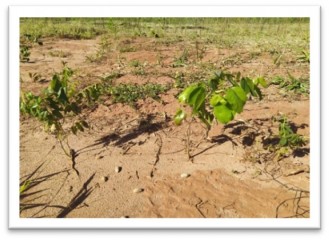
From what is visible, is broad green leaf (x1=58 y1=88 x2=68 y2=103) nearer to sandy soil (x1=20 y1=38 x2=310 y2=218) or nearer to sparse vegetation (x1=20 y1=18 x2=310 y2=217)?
sparse vegetation (x1=20 y1=18 x2=310 y2=217)

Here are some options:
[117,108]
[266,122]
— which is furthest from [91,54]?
[266,122]

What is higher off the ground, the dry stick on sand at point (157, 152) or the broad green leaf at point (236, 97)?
the broad green leaf at point (236, 97)

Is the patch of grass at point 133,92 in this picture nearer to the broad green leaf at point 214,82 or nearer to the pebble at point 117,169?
the pebble at point 117,169

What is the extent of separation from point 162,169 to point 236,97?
26.8 inches

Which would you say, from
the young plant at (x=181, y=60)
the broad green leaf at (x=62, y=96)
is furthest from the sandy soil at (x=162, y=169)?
the young plant at (x=181, y=60)

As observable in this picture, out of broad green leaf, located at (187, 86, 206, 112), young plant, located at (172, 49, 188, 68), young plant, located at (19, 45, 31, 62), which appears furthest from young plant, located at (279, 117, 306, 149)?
young plant, located at (19, 45, 31, 62)

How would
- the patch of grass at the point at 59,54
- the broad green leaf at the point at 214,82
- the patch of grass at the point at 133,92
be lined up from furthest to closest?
the patch of grass at the point at 59,54 → the patch of grass at the point at 133,92 → the broad green leaf at the point at 214,82

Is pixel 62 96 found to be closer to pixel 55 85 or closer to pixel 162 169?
pixel 55 85

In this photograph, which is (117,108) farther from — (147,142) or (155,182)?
(155,182)

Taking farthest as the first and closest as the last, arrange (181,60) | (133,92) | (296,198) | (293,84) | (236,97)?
(181,60) → (293,84) → (133,92) → (296,198) → (236,97)

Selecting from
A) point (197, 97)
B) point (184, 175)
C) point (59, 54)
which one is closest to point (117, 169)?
point (184, 175)
